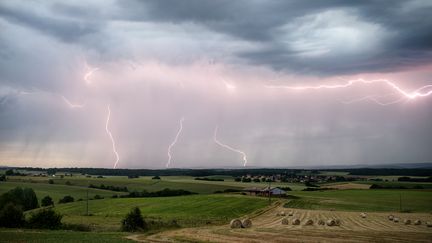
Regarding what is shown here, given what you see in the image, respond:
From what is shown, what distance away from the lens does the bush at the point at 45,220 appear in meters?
51.7

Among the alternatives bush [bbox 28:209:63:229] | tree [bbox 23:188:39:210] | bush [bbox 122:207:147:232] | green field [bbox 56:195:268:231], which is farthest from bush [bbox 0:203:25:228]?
tree [bbox 23:188:39:210]

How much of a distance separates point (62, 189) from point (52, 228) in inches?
3012

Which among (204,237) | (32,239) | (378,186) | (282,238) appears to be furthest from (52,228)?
(378,186)

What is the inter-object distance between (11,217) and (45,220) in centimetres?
383

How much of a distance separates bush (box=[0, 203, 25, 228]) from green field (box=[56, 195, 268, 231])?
11994 millimetres

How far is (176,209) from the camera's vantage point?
7856 centimetres

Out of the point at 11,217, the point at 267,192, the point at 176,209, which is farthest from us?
the point at 267,192

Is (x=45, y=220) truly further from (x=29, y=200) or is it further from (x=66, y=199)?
(x=66, y=199)

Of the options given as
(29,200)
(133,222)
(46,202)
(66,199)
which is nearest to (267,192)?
(66,199)

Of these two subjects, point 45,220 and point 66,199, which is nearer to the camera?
point 45,220

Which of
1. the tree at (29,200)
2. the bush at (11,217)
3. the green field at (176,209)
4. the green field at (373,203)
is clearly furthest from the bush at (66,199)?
the bush at (11,217)

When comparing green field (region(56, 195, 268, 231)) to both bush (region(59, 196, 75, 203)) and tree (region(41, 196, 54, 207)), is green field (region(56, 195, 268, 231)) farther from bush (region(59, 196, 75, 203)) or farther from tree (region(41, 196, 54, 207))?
bush (region(59, 196, 75, 203))

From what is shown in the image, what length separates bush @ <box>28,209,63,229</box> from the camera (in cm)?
5169

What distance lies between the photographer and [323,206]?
84.1m
